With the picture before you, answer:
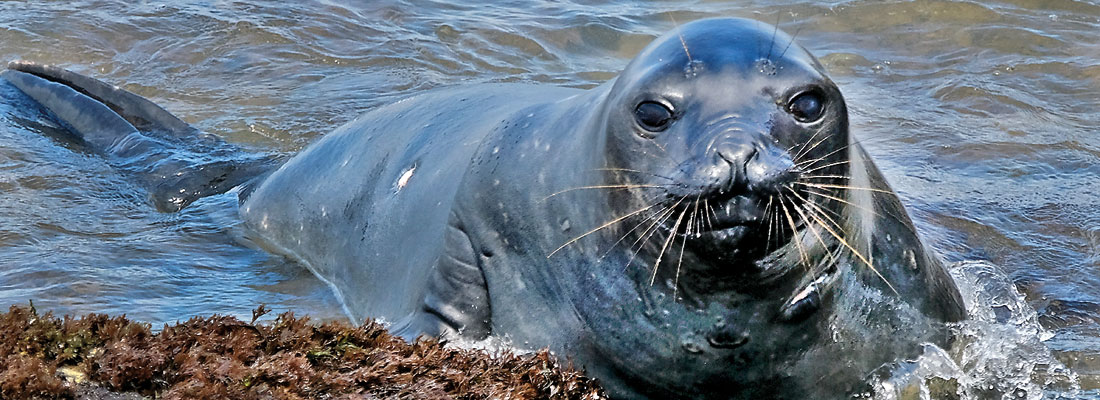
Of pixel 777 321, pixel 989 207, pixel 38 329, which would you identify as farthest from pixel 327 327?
pixel 989 207

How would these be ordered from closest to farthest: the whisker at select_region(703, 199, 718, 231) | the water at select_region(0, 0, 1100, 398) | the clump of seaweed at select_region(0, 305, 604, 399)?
the clump of seaweed at select_region(0, 305, 604, 399) → the whisker at select_region(703, 199, 718, 231) → the water at select_region(0, 0, 1100, 398)

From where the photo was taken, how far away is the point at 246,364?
3.13 metres

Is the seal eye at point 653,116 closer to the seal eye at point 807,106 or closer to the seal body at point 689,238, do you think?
the seal body at point 689,238

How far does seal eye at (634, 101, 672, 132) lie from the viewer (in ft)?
10.7

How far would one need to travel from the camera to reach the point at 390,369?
3.24 m

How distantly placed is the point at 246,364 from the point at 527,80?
5.35 m

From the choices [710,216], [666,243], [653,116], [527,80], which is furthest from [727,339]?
[527,80]

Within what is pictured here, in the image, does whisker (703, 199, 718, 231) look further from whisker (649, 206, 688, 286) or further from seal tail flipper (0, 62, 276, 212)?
seal tail flipper (0, 62, 276, 212)

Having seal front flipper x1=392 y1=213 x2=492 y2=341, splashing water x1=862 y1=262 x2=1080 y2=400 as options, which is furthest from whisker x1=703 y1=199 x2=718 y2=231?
seal front flipper x1=392 y1=213 x2=492 y2=341

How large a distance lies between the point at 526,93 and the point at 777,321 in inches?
69.9

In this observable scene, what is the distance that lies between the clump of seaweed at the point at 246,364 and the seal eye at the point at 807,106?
0.93 metres

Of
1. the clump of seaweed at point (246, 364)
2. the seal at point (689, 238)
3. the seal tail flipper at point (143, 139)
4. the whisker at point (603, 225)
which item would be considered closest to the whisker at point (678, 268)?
the seal at point (689, 238)

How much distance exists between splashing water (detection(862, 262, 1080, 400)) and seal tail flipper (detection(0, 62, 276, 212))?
3.49 meters

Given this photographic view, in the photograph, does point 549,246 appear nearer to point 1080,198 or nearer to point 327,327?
point 327,327
